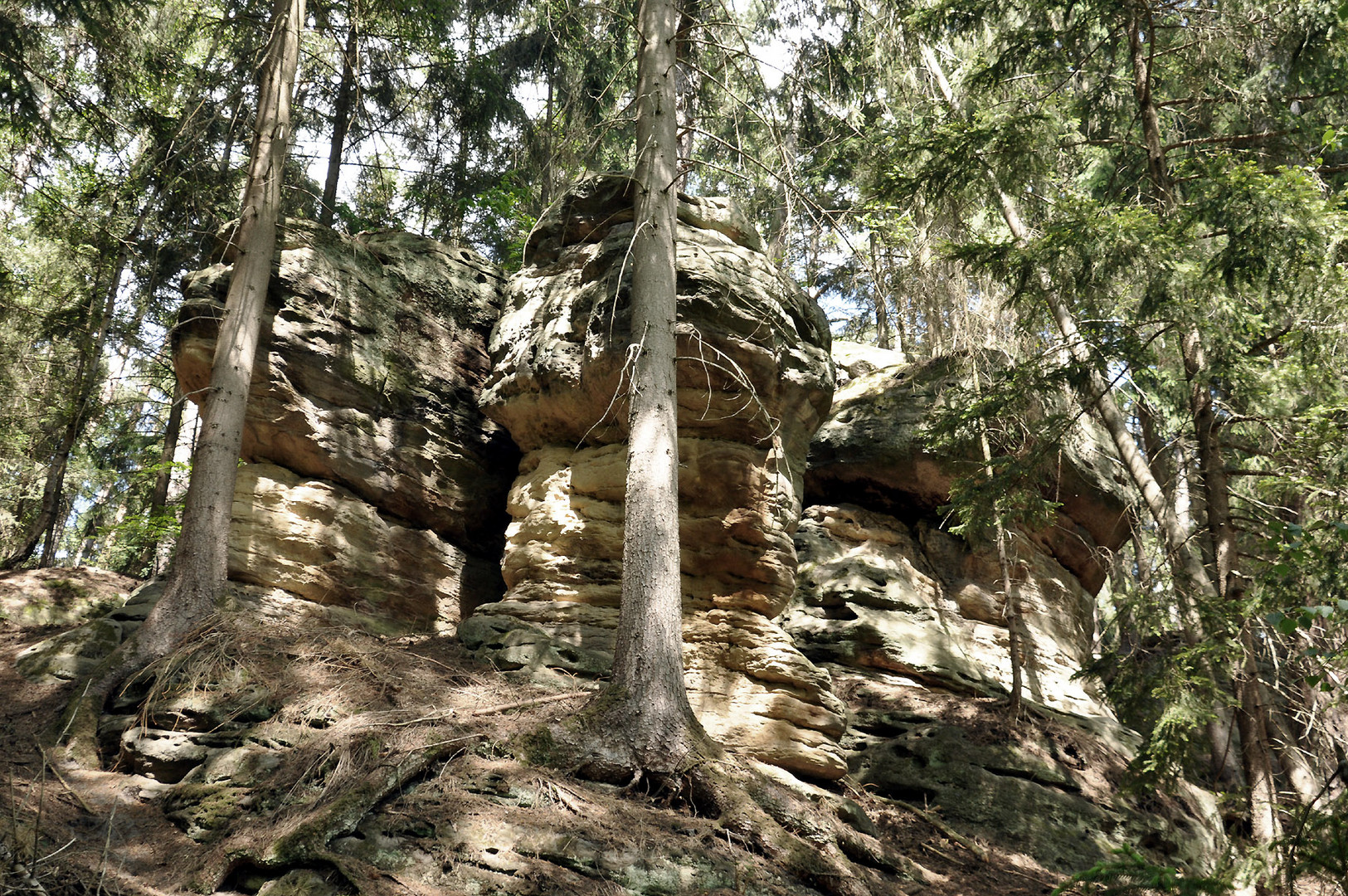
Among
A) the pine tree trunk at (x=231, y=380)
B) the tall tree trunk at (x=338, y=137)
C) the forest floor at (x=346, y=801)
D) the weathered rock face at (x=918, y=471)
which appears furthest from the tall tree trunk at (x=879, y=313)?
the tall tree trunk at (x=338, y=137)

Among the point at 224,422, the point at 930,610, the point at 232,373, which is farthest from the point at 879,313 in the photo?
the point at 224,422

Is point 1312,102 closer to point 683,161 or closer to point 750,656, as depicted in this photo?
point 683,161

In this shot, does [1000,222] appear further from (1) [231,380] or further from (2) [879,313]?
(1) [231,380]

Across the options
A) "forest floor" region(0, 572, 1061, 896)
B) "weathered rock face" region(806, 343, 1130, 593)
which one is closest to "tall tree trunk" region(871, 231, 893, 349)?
"weathered rock face" region(806, 343, 1130, 593)

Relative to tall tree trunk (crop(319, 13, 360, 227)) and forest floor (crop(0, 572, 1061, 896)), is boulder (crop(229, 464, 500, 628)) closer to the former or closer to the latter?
forest floor (crop(0, 572, 1061, 896))

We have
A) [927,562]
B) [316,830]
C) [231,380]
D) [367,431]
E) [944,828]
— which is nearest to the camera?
[316,830]

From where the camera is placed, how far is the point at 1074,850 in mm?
8961

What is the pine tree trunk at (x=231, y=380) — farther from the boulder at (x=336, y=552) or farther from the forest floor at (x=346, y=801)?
the boulder at (x=336, y=552)

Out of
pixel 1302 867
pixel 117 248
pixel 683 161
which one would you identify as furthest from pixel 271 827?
pixel 117 248

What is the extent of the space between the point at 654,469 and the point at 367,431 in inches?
198

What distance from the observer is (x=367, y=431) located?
10.5 metres

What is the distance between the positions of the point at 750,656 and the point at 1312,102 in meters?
12.5

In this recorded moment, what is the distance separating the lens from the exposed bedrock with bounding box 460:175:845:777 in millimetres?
8453

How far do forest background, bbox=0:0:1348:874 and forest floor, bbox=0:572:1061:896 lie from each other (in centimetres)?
368
